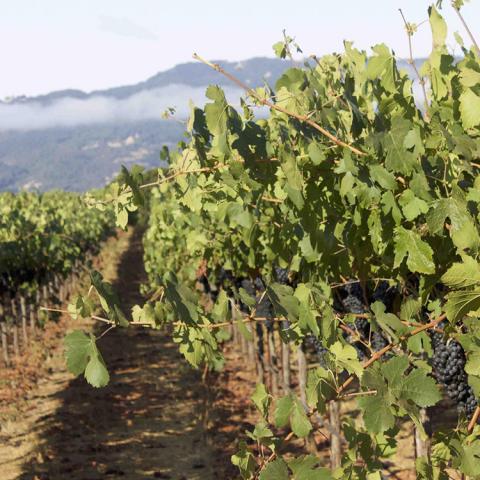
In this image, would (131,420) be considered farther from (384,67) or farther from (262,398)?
(384,67)

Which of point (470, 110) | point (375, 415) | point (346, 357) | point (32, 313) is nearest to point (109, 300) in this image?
point (346, 357)

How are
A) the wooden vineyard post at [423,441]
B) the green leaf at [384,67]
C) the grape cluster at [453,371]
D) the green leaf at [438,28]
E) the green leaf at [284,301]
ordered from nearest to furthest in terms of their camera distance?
the green leaf at [284,301] → the green leaf at [384,67] → the green leaf at [438,28] → the grape cluster at [453,371] → the wooden vineyard post at [423,441]

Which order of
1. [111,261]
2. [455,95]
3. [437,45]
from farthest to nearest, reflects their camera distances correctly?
1. [111,261]
2. [437,45]
3. [455,95]

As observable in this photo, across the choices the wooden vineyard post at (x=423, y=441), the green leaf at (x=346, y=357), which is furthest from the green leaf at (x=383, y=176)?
the wooden vineyard post at (x=423, y=441)

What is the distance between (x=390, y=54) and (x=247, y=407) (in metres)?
11.7

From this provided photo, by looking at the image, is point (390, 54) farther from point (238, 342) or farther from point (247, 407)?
point (238, 342)

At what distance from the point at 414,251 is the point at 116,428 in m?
11.2

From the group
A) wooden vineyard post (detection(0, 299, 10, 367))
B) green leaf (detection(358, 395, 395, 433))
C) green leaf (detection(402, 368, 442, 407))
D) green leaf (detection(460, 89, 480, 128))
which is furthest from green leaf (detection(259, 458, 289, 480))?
wooden vineyard post (detection(0, 299, 10, 367))

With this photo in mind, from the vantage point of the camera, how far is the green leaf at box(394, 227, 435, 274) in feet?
8.28

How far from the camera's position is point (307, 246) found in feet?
10.3

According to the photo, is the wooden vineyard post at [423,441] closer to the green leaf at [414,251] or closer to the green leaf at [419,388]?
the green leaf at [414,251]

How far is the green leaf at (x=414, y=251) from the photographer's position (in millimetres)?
2523

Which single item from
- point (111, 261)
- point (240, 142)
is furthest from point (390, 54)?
point (111, 261)

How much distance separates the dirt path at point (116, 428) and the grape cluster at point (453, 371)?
591cm
